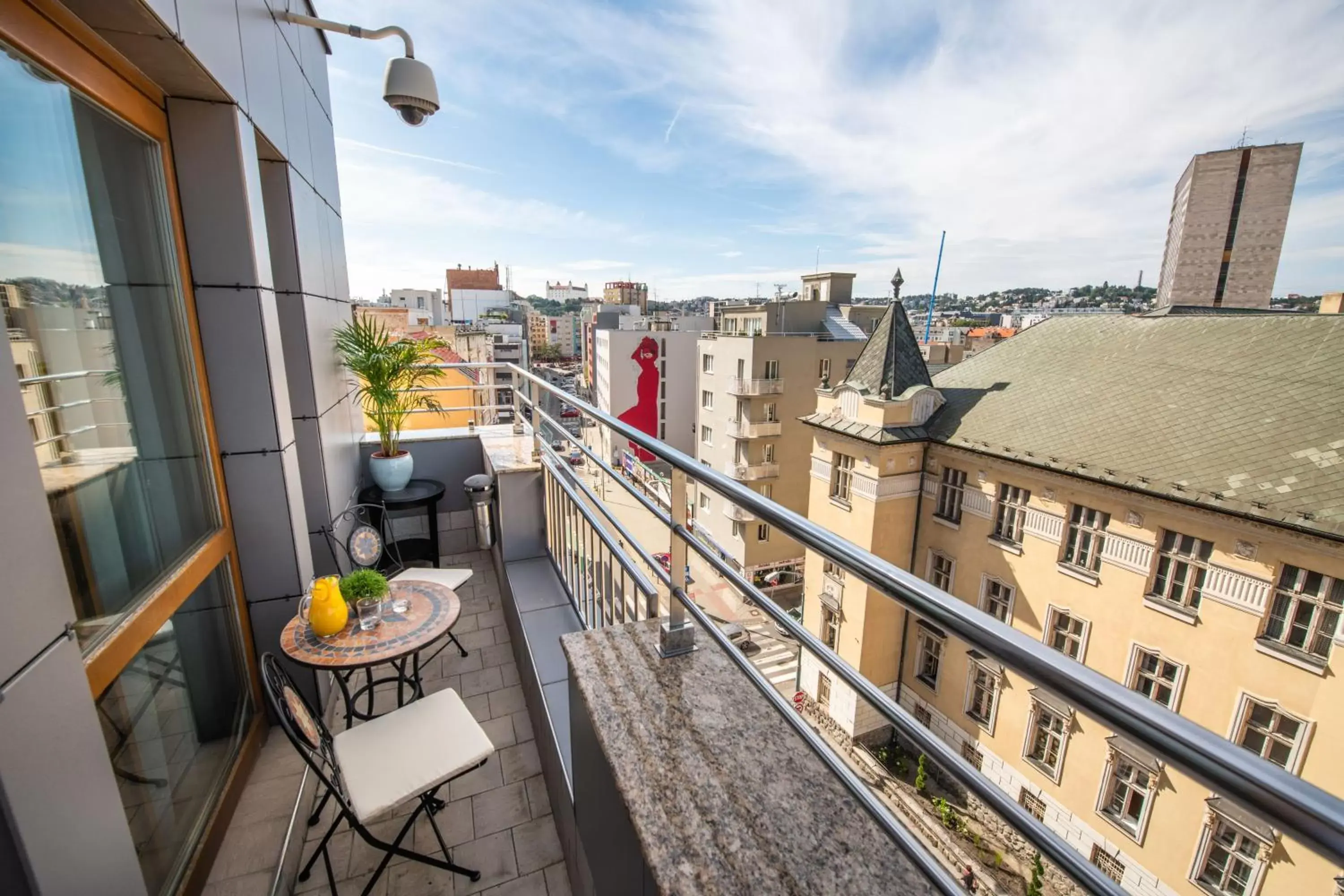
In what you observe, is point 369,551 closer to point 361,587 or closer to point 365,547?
point 365,547

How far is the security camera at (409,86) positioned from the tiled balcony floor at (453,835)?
10.3ft

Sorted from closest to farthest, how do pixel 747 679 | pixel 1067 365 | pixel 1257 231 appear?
pixel 747 679 < pixel 1067 365 < pixel 1257 231

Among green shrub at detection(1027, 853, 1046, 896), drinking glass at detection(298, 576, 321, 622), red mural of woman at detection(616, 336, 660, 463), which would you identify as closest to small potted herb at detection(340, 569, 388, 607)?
drinking glass at detection(298, 576, 321, 622)

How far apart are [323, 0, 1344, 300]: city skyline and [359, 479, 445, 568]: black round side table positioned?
2232 mm

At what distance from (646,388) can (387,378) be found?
30614mm

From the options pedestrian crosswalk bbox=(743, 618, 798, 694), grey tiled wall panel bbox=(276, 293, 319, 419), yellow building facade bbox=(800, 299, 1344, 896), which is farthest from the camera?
pedestrian crosswalk bbox=(743, 618, 798, 694)

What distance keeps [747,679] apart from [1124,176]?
A: 116ft

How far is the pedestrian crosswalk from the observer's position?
17359mm

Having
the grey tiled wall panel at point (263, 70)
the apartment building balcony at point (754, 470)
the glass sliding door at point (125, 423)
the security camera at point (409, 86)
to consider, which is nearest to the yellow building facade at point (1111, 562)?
the security camera at point (409, 86)

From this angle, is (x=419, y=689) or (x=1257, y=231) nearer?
(x=419, y=689)

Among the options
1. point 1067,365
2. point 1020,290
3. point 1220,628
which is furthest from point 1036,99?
point 1020,290

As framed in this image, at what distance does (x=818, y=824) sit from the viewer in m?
1.02

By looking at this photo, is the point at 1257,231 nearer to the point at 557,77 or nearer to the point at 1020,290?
the point at 557,77

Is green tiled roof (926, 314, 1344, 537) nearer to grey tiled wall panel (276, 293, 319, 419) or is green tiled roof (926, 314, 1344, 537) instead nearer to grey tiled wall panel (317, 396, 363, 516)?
grey tiled wall panel (317, 396, 363, 516)
